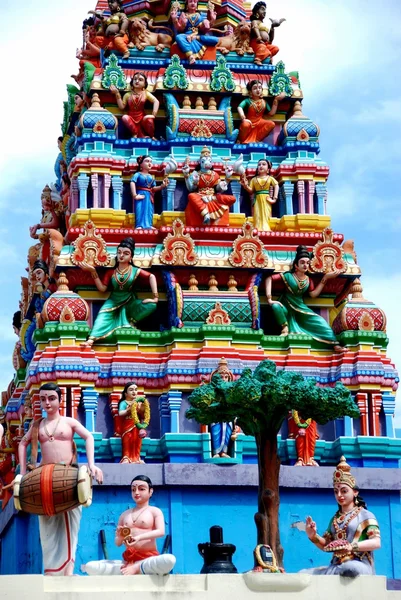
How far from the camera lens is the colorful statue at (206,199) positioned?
1361 inches

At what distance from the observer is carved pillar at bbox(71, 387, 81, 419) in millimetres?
31922

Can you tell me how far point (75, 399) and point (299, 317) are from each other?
17.8 ft

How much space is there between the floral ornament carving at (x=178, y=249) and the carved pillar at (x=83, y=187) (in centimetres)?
257

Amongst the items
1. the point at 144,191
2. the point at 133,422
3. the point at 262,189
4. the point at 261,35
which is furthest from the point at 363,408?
the point at 261,35

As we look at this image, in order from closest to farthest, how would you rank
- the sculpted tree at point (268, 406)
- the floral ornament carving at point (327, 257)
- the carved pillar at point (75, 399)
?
the sculpted tree at point (268, 406) < the carved pillar at point (75, 399) < the floral ornament carving at point (327, 257)

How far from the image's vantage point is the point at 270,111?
3659 cm

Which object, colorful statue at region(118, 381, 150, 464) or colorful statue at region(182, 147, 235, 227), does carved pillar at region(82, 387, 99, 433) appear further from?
colorful statue at region(182, 147, 235, 227)

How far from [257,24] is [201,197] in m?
5.48

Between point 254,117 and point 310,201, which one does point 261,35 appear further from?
point 310,201

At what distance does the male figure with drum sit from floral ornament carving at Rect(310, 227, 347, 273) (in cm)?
1243

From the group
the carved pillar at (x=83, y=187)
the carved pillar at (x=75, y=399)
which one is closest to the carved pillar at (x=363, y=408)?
the carved pillar at (x=75, y=399)

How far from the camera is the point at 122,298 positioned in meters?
33.3

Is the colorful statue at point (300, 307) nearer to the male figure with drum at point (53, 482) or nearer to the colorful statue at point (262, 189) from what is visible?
the colorful statue at point (262, 189)

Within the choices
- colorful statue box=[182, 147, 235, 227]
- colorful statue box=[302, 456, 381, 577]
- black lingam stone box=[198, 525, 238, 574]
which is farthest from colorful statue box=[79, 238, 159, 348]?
colorful statue box=[302, 456, 381, 577]
